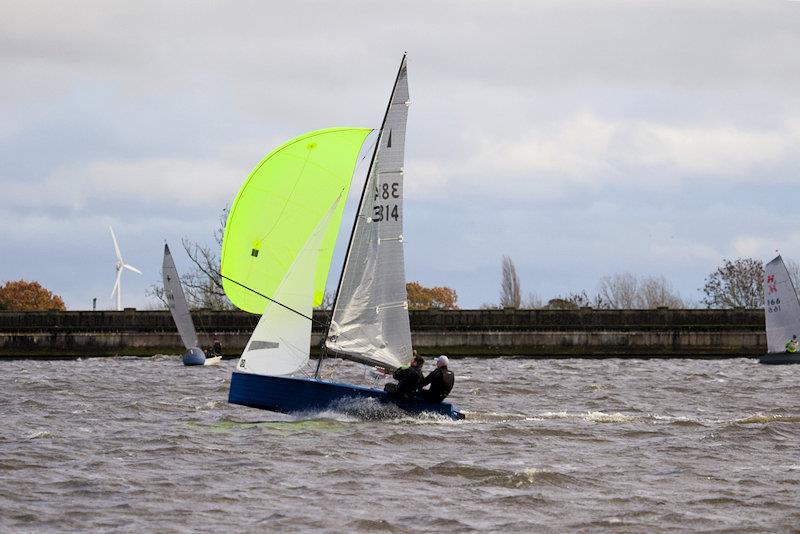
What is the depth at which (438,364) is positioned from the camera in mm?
25906

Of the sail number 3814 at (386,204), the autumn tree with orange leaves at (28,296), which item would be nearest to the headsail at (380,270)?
the sail number 3814 at (386,204)

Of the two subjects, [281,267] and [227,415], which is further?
[227,415]

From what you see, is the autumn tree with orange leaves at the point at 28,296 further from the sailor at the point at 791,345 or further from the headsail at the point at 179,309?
the sailor at the point at 791,345

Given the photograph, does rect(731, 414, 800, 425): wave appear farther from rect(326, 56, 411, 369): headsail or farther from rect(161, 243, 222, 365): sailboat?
rect(161, 243, 222, 365): sailboat

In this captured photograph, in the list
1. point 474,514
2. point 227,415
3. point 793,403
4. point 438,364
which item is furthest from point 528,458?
point 793,403

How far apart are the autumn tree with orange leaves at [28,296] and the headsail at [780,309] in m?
81.9

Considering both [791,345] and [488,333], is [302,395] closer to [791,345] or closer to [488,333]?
[791,345]

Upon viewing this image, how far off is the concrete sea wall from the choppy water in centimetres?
4777

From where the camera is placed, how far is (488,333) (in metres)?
84.8

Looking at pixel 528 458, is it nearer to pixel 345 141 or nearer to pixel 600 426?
pixel 600 426

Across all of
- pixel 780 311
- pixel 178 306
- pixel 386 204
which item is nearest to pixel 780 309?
pixel 780 311

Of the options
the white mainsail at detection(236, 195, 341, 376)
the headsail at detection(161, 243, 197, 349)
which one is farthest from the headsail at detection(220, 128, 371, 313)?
the headsail at detection(161, 243, 197, 349)

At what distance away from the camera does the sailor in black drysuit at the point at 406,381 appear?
2614 cm

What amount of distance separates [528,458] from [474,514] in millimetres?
5428
